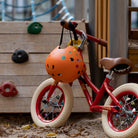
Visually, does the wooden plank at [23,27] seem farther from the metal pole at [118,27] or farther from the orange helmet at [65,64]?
the orange helmet at [65,64]

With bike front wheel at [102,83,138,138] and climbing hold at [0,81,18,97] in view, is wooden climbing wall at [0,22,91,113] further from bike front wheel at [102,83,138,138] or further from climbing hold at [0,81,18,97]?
bike front wheel at [102,83,138,138]

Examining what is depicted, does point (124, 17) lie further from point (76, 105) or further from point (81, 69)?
point (76, 105)

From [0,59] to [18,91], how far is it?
48 cm

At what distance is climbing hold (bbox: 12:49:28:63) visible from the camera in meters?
3.40

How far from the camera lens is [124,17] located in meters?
2.73

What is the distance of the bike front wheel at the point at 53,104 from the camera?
2.65 metres

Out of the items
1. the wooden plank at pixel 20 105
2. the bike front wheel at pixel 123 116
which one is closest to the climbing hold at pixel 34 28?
the wooden plank at pixel 20 105

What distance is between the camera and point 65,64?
2438 millimetres

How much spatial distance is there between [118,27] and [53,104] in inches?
38.0

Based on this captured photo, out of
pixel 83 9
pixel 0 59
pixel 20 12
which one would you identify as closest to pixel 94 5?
pixel 0 59

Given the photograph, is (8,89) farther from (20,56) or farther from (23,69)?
(20,56)

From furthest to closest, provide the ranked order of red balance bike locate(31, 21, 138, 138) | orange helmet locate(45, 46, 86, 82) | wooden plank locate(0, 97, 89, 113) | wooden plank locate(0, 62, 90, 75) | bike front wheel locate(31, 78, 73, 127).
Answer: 1. wooden plank locate(0, 62, 90, 75)
2. wooden plank locate(0, 97, 89, 113)
3. bike front wheel locate(31, 78, 73, 127)
4. orange helmet locate(45, 46, 86, 82)
5. red balance bike locate(31, 21, 138, 138)

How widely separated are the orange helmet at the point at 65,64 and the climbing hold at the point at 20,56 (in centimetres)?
95

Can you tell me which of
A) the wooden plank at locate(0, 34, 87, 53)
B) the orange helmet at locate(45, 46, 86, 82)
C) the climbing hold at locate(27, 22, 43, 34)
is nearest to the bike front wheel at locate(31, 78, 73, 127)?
the orange helmet at locate(45, 46, 86, 82)
